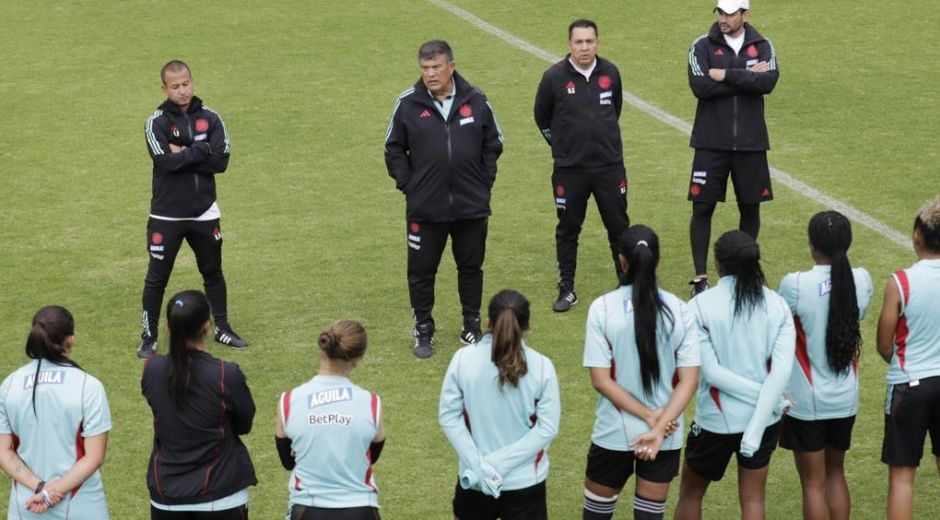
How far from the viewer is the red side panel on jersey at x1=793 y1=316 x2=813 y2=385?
6.46m

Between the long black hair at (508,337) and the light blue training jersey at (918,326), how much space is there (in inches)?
73.6

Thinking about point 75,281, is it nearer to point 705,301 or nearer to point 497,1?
point 705,301

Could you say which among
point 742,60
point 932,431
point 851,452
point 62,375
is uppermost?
point 742,60

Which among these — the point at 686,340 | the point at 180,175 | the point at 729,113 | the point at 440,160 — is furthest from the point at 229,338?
the point at 686,340

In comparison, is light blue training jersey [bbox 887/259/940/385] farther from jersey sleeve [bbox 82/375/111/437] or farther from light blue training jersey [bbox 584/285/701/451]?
jersey sleeve [bbox 82/375/111/437]

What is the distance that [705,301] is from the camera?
248 inches

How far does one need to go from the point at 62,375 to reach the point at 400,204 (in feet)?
22.9

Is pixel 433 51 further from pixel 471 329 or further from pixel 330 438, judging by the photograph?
pixel 330 438

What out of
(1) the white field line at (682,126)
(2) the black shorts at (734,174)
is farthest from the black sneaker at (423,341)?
(1) the white field line at (682,126)

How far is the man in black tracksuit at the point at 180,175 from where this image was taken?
30.1ft

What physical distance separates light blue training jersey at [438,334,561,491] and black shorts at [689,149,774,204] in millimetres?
4645

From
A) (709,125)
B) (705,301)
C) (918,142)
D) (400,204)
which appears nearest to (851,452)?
(705,301)

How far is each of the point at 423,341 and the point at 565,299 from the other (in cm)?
126

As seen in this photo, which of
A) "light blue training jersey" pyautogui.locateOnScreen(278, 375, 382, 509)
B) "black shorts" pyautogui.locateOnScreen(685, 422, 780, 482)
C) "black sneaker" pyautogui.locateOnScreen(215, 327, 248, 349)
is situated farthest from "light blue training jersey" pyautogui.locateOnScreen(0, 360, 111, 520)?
"black sneaker" pyautogui.locateOnScreen(215, 327, 248, 349)
